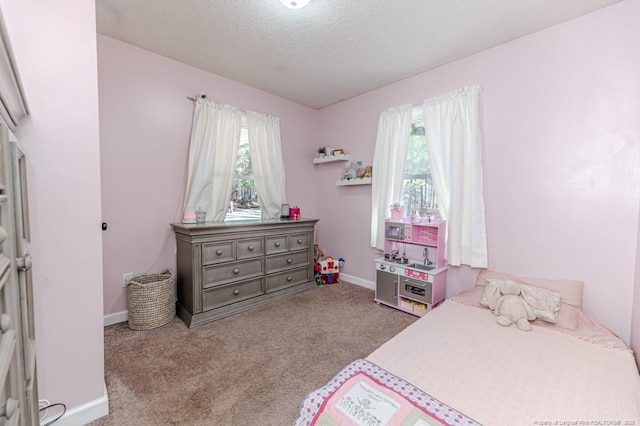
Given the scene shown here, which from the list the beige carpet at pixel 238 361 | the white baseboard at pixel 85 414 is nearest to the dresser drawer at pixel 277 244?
the beige carpet at pixel 238 361

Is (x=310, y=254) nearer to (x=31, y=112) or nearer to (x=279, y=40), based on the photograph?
(x=279, y=40)

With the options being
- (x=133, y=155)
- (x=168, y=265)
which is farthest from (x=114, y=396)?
(x=133, y=155)

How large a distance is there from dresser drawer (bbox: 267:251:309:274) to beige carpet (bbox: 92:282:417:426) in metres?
0.43

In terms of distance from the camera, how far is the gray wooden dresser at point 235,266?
251 centimetres

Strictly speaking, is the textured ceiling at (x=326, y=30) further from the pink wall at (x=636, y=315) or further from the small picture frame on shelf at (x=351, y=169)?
the pink wall at (x=636, y=315)

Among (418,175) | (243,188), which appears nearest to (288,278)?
(243,188)

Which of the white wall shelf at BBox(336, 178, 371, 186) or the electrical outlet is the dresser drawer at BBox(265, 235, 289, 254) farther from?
the electrical outlet

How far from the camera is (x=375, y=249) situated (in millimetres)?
3465

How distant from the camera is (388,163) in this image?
3.18 meters

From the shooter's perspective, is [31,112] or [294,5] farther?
[294,5]

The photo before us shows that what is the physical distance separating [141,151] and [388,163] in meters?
2.61

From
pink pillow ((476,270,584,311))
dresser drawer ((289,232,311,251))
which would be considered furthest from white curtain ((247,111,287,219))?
pink pillow ((476,270,584,311))

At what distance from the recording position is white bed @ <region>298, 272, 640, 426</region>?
112cm

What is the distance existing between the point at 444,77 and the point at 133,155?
3.21 metres
